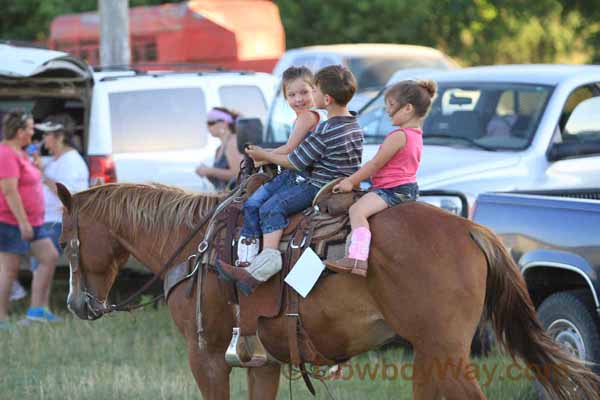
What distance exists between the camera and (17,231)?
31.1 ft

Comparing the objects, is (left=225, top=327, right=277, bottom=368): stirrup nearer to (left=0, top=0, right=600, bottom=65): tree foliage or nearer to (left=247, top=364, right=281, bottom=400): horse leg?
(left=247, top=364, right=281, bottom=400): horse leg

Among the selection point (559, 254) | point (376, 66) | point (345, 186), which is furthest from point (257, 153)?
point (376, 66)

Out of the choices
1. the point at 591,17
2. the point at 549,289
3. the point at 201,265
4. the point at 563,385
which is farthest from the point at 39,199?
the point at 591,17

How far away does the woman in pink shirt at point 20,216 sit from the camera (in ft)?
30.3

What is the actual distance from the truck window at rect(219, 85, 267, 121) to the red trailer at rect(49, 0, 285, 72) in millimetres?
7626

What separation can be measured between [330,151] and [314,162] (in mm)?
110

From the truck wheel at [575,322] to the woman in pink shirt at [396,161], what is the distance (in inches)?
65.9

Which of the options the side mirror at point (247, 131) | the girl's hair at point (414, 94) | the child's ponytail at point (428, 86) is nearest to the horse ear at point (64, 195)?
the girl's hair at point (414, 94)

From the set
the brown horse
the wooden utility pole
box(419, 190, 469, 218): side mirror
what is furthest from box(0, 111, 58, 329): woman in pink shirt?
the wooden utility pole

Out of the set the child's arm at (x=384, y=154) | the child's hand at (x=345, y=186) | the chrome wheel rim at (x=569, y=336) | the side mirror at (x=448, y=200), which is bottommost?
the chrome wheel rim at (x=569, y=336)

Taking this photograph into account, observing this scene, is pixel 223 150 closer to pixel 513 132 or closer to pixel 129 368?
pixel 513 132

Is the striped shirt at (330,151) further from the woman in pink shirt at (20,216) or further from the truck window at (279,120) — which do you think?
the truck window at (279,120)

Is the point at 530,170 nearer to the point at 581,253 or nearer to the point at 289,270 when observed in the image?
the point at 581,253

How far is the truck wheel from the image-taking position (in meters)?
6.02
